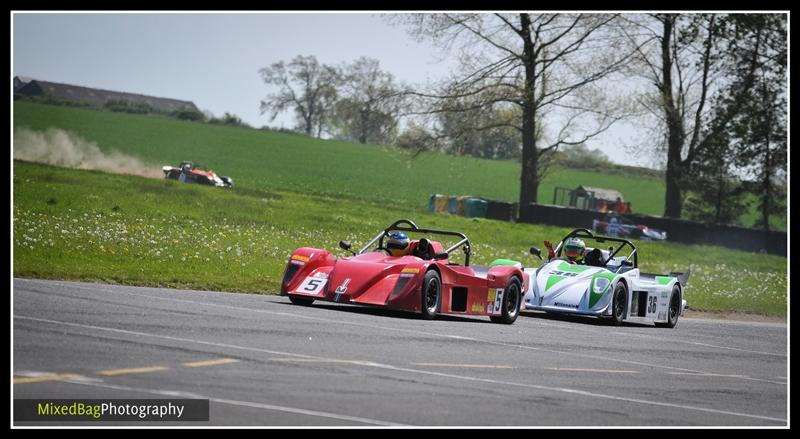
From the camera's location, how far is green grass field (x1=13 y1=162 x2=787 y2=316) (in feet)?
70.1

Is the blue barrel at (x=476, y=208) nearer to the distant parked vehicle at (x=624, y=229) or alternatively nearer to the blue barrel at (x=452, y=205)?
the blue barrel at (x=452, y=205)

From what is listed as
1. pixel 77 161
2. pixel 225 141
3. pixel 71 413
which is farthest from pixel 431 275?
pixel 225 141

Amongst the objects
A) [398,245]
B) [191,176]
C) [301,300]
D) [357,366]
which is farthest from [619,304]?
[191,176]

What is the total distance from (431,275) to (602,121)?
118 feet

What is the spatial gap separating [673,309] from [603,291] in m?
2.40

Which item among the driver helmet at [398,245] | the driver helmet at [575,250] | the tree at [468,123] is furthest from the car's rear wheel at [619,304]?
the tree at [468,123]

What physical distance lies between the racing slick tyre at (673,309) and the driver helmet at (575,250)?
1.62 meters

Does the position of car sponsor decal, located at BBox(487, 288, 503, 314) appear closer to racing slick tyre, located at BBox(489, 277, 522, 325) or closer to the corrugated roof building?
racing slick tyre, located at BBox(489, 277, 522, 325)

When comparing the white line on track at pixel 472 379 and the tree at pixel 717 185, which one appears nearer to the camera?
the white line on track at pixel 472 379

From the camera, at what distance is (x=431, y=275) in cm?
1731

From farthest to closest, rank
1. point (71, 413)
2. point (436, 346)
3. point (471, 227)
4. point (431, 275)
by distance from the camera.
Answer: point (471, 227)
point (431, 275)
point (436, 346)
point (71, 413)

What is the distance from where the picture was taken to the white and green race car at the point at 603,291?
20172 mm

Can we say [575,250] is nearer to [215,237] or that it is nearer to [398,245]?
[398,245]
